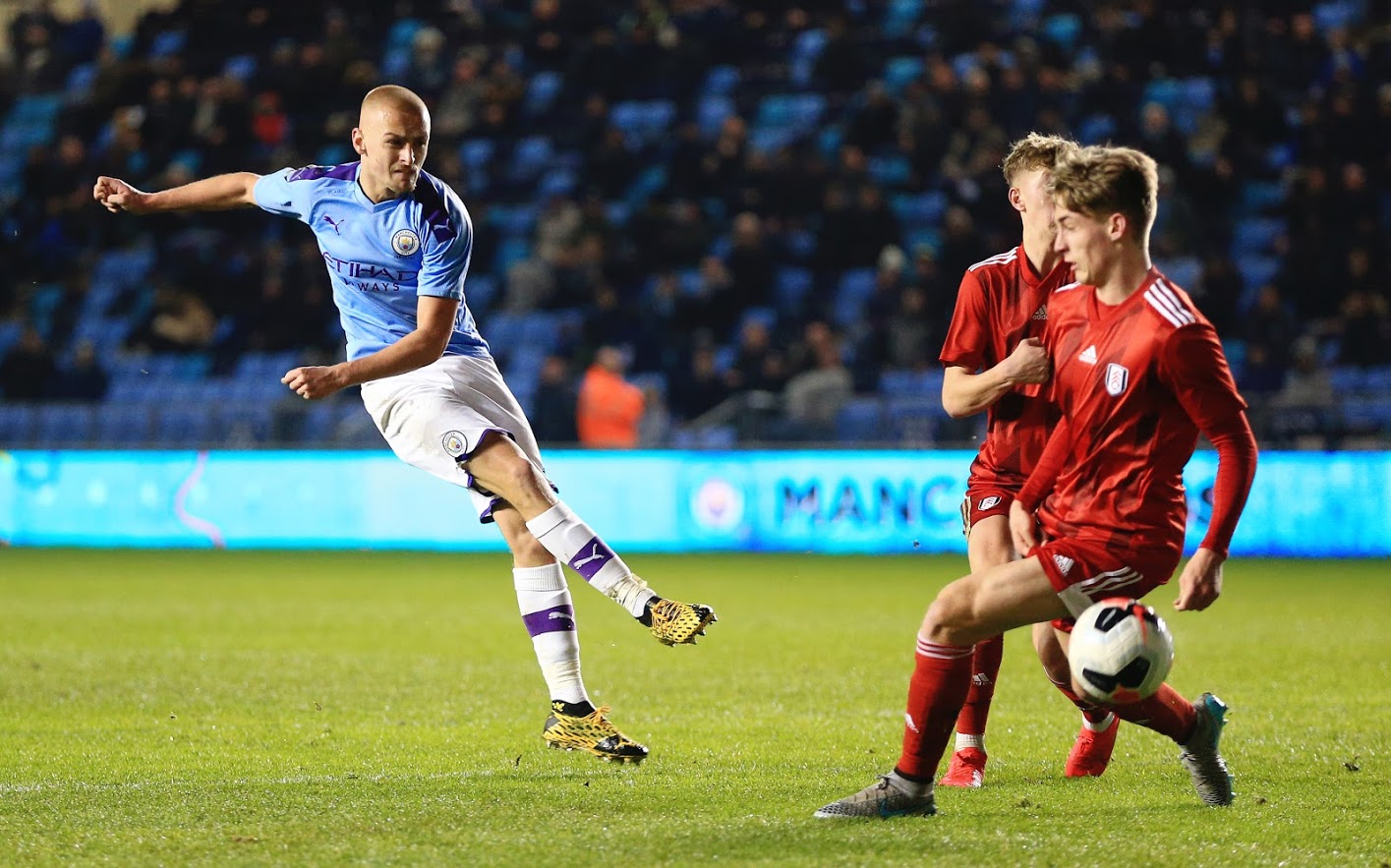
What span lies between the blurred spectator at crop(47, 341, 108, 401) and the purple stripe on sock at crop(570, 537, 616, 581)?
14.5m

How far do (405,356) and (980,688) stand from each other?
6.77 ft

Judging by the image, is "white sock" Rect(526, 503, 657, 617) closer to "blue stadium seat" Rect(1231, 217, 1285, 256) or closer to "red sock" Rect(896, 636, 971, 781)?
"red sock" Rect(896, 636, 971, 781)

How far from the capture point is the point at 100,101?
23.3 meters

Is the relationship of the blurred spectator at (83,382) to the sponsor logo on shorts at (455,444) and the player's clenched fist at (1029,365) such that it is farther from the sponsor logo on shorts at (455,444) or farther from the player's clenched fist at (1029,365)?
the player's clenched fist at (1029,365)

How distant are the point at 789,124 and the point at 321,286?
5.71 metres

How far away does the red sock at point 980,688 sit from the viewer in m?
5.21

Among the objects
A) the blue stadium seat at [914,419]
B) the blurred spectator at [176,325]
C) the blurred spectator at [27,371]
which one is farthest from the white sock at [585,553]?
the blurred spectator at [176,325]

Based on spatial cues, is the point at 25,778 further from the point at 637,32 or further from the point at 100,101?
the point at 100,101

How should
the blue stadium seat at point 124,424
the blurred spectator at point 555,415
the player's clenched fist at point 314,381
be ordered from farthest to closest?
the blue stadium seat at point 124,424 < the blurred spectator at point 555,415 < the player's clenched fist at point 314,381

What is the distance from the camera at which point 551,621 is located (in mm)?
5738

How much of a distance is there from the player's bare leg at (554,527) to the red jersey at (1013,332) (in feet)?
3.55

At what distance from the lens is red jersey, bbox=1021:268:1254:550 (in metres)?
4.11

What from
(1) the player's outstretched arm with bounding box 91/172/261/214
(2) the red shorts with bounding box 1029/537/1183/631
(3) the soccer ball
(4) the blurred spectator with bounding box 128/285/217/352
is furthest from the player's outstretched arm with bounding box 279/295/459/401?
(4) the blurred spectator with bounding box 128/285/217/352

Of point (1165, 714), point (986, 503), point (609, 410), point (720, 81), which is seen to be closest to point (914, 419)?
point (609, 410)
